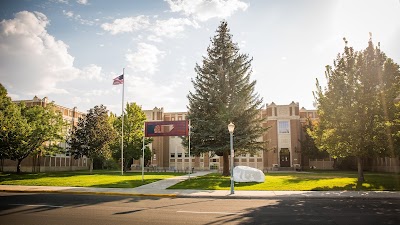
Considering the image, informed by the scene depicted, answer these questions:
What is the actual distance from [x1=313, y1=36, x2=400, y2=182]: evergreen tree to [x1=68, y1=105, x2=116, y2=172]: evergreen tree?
31.1 m

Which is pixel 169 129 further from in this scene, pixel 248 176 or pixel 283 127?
pixel 283 127

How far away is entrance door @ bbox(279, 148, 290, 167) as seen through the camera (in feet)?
171

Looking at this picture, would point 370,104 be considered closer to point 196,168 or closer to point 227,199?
point 227,199

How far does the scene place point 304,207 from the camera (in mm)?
12508

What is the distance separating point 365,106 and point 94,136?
34706 mm

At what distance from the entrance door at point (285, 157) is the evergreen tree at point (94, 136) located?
3006cm

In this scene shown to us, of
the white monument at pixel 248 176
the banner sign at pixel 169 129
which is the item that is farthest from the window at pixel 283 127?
the banner sign at pixel 169 129

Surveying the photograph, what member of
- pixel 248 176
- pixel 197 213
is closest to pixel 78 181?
pixel 248 176

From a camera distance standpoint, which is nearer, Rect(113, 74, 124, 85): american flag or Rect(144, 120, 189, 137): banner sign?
Rect(144, 120, 189, 137): banner sign

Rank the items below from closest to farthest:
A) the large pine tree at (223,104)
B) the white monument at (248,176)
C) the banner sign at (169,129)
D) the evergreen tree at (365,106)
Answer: the evergreen tree at (365,106) < the white monument at (248,176) < the banner sign at (169,129) < the large pine tree at (223,104)

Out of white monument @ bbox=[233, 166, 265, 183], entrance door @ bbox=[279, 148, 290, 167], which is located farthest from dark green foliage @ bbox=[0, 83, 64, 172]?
entrance door @ bbox=[279, 148, 290, 167]

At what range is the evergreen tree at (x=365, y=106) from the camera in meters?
21.0

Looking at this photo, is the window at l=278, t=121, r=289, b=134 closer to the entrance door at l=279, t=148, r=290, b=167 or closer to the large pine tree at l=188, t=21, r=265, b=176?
the entrance door at l=279, t=148, r=290, b=167

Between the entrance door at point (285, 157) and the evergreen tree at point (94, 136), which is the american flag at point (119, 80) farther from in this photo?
the entrance door at point (285, 157)
